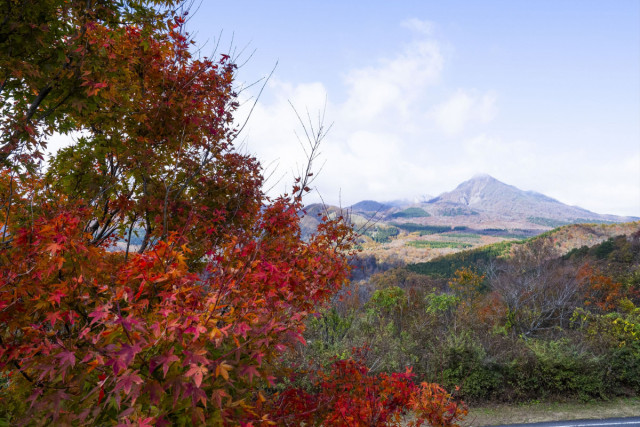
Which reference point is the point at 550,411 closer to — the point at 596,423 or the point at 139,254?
the point at 596,423

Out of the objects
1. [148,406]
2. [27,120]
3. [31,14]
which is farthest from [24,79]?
[148,406]

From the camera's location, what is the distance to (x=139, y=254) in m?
2.85

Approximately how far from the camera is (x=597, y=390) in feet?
34.3

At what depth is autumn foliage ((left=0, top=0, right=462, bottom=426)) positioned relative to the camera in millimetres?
1735

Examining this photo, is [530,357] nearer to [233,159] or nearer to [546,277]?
[546,277]

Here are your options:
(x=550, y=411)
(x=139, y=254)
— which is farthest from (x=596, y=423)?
(x=139, y=254)

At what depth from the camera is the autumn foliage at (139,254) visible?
174cm

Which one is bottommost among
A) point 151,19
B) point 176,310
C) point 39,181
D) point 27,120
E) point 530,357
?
point 530,357

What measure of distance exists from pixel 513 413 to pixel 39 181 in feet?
42.2

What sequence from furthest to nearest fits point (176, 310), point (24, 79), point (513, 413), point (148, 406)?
point (513, 413) → point (24, 79) → point (176, 310) → point (148, 406)

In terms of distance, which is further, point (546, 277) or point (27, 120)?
point (546, 277)

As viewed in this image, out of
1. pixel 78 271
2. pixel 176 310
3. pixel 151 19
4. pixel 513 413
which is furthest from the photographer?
pixel 513 413

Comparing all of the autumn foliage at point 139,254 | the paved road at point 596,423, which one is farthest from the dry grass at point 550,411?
the autumn foliage at point 139,254

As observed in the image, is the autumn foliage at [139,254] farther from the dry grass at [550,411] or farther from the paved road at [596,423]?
the paved road at [596,423]
